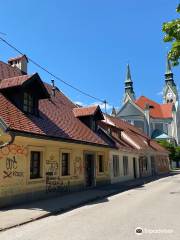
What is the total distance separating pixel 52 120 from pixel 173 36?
8.74m

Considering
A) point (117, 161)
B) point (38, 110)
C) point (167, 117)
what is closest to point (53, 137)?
point (38, 110)

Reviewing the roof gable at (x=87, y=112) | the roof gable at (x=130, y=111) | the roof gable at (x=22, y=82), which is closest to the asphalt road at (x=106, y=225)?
the roof gable at (x=22, y=82)

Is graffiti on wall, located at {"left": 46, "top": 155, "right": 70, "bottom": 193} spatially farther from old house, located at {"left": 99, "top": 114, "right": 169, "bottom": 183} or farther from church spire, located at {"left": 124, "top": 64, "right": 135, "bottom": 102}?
church spire, located at {"left": 124, "top": 64, "right": 135, "bottom": 102}

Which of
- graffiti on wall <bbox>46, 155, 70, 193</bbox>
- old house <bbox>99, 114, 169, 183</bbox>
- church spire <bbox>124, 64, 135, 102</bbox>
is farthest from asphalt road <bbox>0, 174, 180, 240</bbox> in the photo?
church spire <bbox>124, 64, 135, 102</bbox>

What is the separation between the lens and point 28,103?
15641mm

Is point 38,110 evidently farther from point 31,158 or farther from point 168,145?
point 168,145

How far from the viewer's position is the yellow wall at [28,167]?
12383mm

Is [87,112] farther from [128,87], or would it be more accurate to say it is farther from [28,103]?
[128,87]

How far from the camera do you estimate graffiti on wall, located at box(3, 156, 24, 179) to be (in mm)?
12359

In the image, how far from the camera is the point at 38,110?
16.3 m

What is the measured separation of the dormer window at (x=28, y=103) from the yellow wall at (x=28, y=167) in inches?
75.5

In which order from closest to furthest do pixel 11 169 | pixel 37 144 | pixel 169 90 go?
pixel 11 169 → pixel 37 144 → pixel 169 90

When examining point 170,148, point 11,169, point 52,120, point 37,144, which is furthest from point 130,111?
point 11,169

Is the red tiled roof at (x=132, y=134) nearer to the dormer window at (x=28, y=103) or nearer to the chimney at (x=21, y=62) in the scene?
the chimney at (x=21, y=62)
